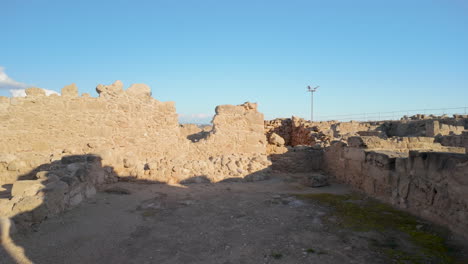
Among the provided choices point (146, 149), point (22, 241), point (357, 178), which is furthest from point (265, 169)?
point (22, 241)

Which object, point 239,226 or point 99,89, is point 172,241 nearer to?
point 239,226

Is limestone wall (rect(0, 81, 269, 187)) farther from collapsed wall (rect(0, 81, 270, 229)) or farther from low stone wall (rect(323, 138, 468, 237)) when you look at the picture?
low stone wall (rect(323, 138, 468, 237))

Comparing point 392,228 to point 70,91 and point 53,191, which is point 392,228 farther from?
point 70,91

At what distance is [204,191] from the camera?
24.1 feet

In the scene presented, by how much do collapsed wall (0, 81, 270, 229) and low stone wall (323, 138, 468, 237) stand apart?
3100mm

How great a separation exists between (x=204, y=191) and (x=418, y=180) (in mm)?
4770

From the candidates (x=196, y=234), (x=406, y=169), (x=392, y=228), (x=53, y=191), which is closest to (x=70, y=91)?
(x=53, y=191)

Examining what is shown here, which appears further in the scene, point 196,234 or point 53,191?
point 53,191

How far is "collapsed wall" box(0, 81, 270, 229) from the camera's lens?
Answer: 786 cm

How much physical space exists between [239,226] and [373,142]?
16.0ft

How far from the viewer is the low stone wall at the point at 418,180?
414 centimetres

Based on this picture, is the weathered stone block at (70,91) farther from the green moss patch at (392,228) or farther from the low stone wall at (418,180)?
the low stone wall at (418,180)

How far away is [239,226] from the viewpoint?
4762mm

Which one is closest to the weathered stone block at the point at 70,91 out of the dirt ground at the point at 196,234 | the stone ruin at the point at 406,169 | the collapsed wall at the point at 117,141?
the collapsed wall at the point at 117,141
